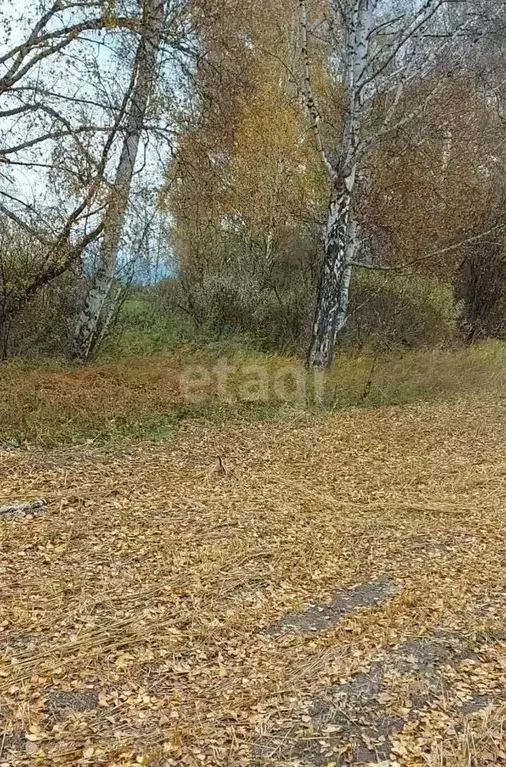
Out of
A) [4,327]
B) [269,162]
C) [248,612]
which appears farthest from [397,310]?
[248,612]

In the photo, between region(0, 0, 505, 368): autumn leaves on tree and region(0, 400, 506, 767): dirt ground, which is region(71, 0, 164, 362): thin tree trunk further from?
region(0, 400, 506, 767): dirt ground

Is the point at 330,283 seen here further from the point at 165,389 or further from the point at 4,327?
the point at 4,327

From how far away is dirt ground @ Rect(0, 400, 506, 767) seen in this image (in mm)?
2422

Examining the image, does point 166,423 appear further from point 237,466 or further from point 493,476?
point 493,476

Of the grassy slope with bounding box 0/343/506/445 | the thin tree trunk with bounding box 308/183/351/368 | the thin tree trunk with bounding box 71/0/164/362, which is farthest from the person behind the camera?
the thin tree trunk with bounding box 308/183/351/368

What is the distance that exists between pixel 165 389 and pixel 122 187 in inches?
106

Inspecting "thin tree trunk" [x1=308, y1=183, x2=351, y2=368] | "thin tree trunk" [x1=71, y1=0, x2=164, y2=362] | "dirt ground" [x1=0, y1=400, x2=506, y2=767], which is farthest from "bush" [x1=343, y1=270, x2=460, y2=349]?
"dirt ground" [x1=0, y1=400, x2=506, y2=767]

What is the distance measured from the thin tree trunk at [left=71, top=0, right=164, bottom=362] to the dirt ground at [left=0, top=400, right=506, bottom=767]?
149 inches

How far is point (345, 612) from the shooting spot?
3.39m

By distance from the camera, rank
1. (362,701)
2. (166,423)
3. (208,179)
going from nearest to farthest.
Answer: (362,701) < (166,423) < (208,179)

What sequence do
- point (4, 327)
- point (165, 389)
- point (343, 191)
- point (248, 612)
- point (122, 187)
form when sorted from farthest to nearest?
point (4, 327) < point (343, 191) < point (122, 187) < point (165, 389) < point (248, 612)

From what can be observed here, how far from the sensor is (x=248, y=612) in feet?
10.9

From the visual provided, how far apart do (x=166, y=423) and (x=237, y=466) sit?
1422 mm

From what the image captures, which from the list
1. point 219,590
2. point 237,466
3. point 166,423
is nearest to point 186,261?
point 166,423
